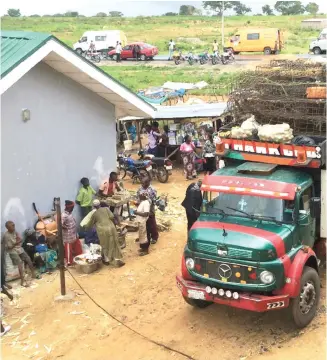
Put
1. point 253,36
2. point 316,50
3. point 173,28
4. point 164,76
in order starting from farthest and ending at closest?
point 173,28 < point 253,36 < point 316,50 < point 164,76

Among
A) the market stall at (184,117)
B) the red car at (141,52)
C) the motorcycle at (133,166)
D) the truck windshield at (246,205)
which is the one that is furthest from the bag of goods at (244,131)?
the red car at (141,52)

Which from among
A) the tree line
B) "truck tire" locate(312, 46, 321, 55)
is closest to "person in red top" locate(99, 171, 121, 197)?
"truck tire" locate(312, 46, 321, 55)

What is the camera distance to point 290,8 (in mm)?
98875

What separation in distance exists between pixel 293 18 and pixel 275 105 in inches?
2611

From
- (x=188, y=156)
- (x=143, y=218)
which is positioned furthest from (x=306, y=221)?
(x=188, y=156)

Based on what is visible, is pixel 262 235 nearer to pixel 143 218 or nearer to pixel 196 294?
pixel 196 294

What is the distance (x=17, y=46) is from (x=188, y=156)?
8.12 metres

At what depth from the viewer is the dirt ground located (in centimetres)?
805

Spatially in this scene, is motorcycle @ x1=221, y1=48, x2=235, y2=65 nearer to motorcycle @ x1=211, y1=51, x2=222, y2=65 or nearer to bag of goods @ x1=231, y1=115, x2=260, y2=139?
motorcycle @ x1=211, y1=51, x2=222, y2=65

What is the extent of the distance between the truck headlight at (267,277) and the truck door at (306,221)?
1062 millimetres

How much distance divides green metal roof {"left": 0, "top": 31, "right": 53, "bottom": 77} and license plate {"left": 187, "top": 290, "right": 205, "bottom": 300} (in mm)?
4794

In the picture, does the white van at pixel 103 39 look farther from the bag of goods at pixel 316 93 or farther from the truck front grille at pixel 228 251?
the truck front grille at pixel 228 251

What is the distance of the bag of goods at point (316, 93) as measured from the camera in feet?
33.2

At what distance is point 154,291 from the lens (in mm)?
10078
